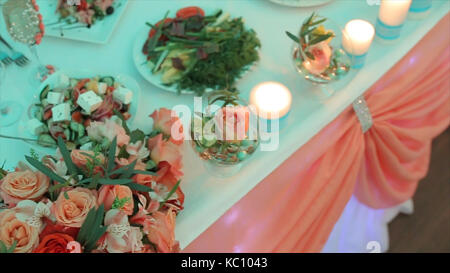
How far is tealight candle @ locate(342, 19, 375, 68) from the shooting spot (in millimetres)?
984

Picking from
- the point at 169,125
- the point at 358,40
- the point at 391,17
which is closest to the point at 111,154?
the point at 169,125

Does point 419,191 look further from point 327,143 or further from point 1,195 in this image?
point 1,195

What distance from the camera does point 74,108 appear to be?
886mm

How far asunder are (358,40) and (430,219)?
3.47 feet

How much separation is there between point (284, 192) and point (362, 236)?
679mm

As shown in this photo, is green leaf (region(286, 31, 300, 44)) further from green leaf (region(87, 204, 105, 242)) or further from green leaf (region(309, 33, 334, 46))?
green leaf (region(87, 204, 105, 242))

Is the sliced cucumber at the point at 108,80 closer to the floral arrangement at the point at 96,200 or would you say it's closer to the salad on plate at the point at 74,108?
the salad on plate at the point at 74,108

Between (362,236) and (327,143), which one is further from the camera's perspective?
(362,236)

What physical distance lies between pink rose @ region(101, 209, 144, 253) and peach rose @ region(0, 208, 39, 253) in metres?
0.10

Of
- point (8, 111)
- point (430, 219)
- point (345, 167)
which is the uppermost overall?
point (8, 111)

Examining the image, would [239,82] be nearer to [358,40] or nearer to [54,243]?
[358,40]

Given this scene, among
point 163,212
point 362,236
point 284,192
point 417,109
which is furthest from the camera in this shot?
point 362,236

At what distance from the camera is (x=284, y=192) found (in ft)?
3.28

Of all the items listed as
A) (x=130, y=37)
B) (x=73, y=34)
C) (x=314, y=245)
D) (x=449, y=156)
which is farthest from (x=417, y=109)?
(x=73, y=34)
